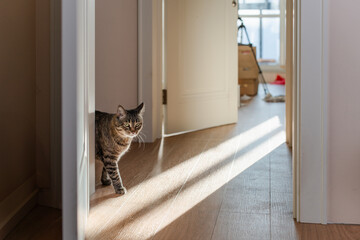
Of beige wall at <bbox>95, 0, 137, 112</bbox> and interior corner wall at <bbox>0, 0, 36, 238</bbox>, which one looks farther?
beige wall at <bbox>95, 0, 137, 112</bbox>

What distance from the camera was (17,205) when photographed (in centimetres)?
207

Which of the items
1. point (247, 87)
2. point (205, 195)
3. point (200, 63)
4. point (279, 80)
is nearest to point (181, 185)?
point (205, 195)

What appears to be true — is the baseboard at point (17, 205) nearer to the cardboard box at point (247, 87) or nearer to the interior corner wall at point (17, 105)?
the interior corner wall at point (17, 105)

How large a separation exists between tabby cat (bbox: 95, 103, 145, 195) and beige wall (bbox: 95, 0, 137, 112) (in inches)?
34.7

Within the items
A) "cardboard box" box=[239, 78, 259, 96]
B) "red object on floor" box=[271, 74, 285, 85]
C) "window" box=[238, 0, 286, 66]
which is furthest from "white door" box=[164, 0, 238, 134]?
"window" box=[238, 0, 286, 66]

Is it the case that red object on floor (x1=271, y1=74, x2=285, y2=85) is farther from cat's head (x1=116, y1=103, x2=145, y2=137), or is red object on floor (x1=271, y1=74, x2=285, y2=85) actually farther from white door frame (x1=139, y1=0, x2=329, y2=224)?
white door frame (x1=139, y1=0, x2=329, y2=224)

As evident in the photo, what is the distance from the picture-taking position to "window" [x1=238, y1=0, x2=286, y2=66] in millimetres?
9281

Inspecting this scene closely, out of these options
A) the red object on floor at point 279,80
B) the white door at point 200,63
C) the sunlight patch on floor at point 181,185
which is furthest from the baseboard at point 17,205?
the red object on floor at point 279,80

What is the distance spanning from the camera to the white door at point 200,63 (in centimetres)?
419

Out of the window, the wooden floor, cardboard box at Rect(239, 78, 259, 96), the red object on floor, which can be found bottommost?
the wooden floor

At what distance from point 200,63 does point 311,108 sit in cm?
253

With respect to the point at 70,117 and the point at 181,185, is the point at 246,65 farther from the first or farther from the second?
the point at 70,117

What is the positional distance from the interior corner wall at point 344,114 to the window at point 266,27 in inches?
285

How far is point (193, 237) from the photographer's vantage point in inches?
74.9
